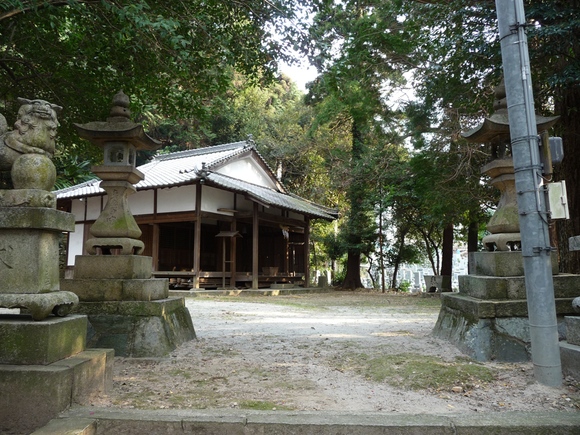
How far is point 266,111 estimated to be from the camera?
28.3m

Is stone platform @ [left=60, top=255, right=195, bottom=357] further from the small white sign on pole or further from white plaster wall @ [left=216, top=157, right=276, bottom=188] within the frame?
white plaster wall @ [left=216, top=157, right=276, bottom=188]

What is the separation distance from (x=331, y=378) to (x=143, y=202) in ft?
47.9

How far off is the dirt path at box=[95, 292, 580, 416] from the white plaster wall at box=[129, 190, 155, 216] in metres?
11.6

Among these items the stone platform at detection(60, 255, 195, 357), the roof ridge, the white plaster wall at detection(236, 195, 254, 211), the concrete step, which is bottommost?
→ the concrete step

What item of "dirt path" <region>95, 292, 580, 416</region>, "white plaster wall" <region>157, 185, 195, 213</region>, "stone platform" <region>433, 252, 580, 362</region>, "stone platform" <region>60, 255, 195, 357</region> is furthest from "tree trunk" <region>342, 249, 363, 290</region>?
"stone platform" <region>60, 255, 195, 357</region>

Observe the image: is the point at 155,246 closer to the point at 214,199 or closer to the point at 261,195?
the point at 214,199

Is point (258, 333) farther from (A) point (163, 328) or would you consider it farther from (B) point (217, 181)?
(B) point (217, 181)

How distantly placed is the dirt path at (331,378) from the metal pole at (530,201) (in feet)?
1.07

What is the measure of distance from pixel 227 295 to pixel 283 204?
454 centimetres

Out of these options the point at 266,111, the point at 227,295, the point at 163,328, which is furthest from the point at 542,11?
the point at 266,111

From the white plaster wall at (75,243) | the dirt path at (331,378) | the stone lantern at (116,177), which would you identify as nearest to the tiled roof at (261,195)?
the white plaster wall at (75,243)

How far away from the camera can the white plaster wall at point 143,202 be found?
55.5 ft

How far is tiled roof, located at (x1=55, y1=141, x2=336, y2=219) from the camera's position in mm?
15555

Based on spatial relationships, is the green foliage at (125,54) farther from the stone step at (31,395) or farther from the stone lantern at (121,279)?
the stone step at (31,395)
